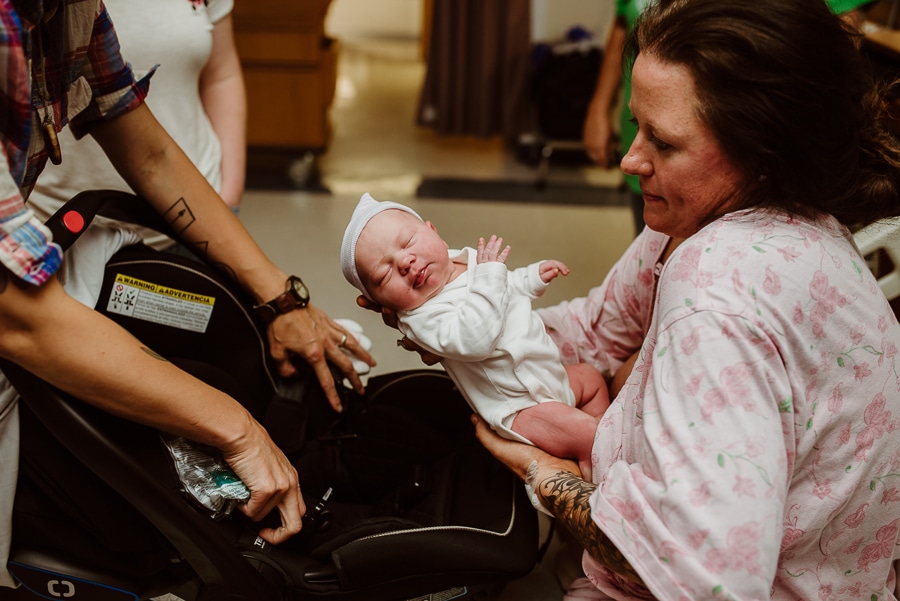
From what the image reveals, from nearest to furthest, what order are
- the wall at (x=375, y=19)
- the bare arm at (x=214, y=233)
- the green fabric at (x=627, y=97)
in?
the bare arm at (x=214, y=233)
the green fabric at (x=627, y=97)
the wall at (x=375, y=19)

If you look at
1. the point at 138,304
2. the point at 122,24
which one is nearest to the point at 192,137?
the point at 122,24

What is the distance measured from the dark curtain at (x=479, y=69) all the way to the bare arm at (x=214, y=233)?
9.57 feet

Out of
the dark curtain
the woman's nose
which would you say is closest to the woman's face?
the woman's nose

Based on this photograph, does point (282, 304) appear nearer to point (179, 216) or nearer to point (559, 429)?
point (179, 216)

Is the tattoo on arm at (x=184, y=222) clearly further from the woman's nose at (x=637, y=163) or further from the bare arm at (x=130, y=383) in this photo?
the woman's nose at (x=637, y=163)

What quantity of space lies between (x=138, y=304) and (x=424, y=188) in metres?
2.51

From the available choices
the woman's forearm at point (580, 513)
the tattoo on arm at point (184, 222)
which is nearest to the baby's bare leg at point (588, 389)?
the woman's forearm at point (580, 513)

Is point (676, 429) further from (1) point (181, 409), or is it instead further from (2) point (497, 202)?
(2) point (497, 202)

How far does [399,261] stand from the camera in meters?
1.35

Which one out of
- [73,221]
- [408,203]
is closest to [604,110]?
[408,203]

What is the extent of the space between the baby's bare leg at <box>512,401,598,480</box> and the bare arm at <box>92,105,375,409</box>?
0.41 meters

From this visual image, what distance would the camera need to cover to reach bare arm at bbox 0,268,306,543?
983mm

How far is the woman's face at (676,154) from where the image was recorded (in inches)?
40.6

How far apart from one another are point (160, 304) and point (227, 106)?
2.81ft
